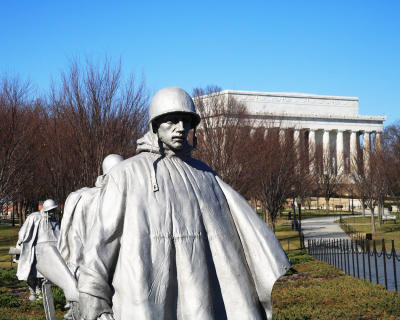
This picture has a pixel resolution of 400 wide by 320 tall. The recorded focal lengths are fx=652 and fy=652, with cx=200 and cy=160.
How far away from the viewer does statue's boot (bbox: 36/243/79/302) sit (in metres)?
4.98

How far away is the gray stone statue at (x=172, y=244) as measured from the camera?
11.6 feet

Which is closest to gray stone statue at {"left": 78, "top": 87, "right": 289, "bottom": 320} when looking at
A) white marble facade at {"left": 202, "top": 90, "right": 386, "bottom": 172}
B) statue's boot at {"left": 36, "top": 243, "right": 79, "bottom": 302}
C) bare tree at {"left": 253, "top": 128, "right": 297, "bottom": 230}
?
statue's boot at {"left": 36, "top": 243, "right": 79, "bottom": 302}

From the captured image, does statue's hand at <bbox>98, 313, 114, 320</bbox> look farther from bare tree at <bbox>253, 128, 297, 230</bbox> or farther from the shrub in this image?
bare tree at <bbox>253, 128, 297, 230</bbox>

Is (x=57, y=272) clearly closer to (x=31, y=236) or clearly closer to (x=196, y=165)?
(x=196, y=165)

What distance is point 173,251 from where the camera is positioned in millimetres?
3711

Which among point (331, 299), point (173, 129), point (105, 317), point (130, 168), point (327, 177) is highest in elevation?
point (327, 177)

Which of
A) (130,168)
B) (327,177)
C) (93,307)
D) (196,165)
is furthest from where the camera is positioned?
(327,177)

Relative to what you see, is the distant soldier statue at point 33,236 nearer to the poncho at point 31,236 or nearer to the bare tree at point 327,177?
the poncho at point 31,236

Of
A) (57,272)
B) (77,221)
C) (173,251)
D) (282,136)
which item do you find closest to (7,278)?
(77,221)

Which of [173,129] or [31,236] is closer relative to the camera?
[173,129]

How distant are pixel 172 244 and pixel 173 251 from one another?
0.04 meters

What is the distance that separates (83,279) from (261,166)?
2361 centimetres

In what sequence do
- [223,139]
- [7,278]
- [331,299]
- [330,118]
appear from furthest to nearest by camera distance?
[330,118]
[223,139]
[7,278]
[331,299]

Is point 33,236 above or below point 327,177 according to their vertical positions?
below
